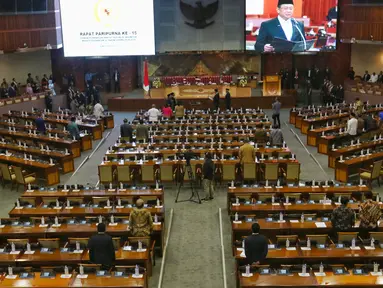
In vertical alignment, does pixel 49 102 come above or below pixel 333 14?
below

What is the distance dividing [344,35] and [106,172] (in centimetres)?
1813

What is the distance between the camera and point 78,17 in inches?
1150

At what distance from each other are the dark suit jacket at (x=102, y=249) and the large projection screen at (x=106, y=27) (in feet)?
70.6

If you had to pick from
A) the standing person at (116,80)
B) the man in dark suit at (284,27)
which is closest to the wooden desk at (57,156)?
the standing person at (116,80)

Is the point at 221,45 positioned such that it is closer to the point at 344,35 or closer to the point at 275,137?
the point at 344,35

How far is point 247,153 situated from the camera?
15.7 meters

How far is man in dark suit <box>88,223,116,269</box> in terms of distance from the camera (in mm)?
9141

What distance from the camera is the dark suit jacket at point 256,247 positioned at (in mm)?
9102

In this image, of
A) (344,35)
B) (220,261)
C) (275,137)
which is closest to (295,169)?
(275,137)

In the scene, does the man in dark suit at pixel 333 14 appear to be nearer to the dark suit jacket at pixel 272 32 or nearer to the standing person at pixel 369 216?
the dark suit jacket at pixel 272 32

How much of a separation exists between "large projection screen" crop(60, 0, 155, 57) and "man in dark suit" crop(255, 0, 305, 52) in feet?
20.2

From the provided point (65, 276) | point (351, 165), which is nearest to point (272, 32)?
point (351, 165)

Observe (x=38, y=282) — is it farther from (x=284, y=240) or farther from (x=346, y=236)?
(x=346, y=236)

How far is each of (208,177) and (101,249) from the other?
574cm
